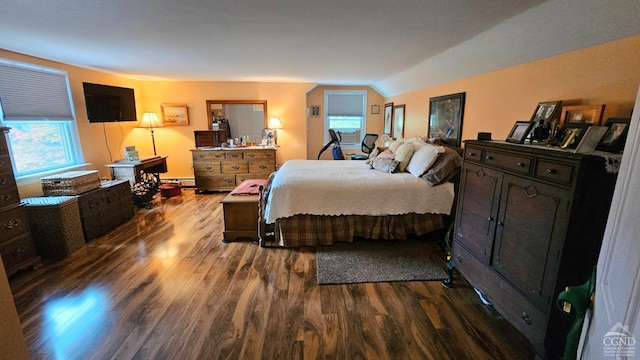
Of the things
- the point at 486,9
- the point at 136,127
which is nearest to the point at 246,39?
the point at 486,9

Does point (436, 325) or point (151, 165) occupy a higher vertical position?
point (151, 165)

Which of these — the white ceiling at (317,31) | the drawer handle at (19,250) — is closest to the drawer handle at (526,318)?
the white ceiling at (317,31)

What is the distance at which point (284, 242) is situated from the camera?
2.96 metres

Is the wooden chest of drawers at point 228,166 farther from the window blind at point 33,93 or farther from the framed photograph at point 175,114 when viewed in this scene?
the window blind at point 33,93

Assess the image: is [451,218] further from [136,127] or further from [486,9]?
[136,127]

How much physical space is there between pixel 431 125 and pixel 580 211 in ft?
9.21

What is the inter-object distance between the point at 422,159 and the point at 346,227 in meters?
1.16

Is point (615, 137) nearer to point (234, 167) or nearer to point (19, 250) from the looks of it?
point (19, 250)

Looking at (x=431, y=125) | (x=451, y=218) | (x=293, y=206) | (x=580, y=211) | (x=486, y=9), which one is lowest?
(x=451, y=218)

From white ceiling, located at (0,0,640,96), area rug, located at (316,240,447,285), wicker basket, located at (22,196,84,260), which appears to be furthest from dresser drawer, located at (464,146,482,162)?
wicker basket, located at (22,196,84,260)

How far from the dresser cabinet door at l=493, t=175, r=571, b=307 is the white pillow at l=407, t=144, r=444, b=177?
1265 millimetres

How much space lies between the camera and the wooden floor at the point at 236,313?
1664 millimetres

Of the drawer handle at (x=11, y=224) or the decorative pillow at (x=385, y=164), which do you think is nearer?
the drawer handle at (x=11, y=224)

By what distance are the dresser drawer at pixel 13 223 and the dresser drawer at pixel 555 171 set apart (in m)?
4.06
